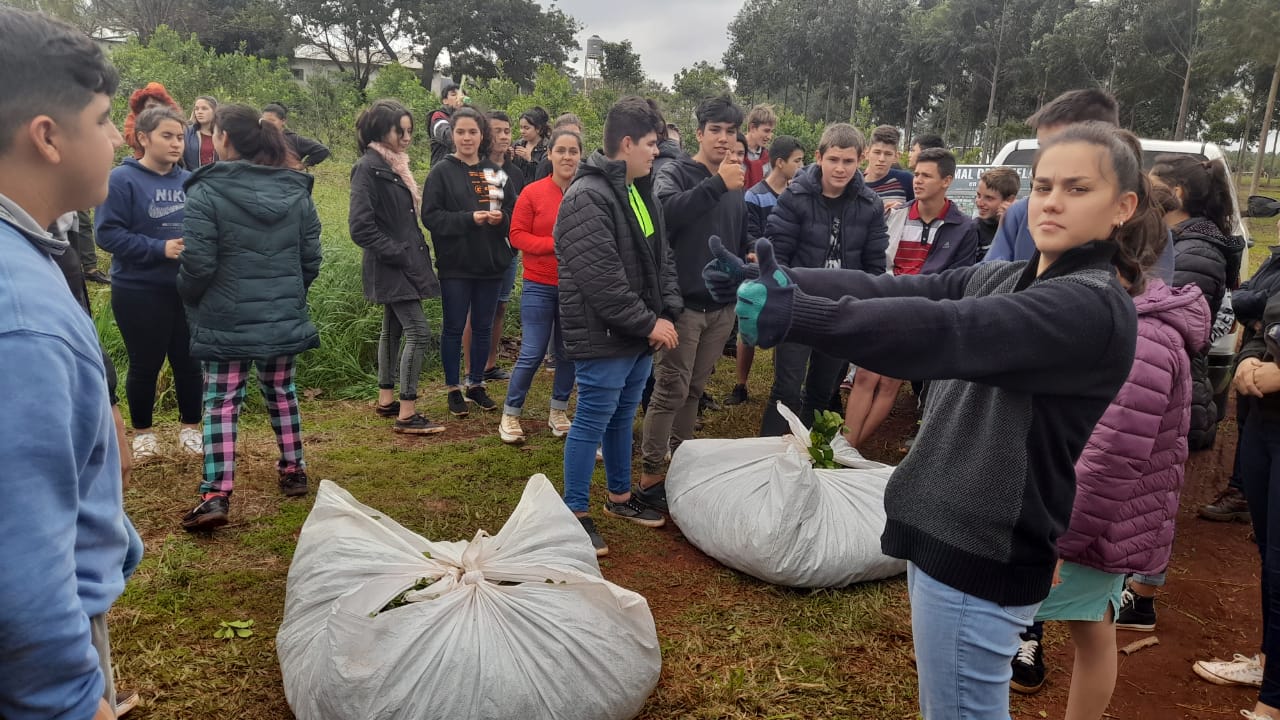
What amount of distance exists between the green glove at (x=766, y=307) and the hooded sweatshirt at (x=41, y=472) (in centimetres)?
89

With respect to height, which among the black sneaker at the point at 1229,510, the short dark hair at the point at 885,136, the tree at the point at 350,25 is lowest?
the black sneaker at the point at 1229,510

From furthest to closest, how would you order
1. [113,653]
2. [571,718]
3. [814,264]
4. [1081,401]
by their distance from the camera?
[814,264], [113,653], [571,718], [1081,401]

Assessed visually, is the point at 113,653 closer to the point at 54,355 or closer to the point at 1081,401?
the point at 54,355

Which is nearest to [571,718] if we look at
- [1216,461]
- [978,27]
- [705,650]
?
[705,650]

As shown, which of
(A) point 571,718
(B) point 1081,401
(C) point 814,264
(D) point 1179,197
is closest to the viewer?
(B) point 1081,401

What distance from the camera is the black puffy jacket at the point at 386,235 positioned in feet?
14.0

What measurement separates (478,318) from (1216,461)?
4.64m

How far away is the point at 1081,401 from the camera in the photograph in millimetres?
1422

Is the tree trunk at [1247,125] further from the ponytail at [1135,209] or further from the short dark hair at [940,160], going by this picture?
the ponytail at [1135,209]

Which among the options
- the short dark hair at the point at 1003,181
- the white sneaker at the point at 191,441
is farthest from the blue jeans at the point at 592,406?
the short dark hair at the point at 1003,181

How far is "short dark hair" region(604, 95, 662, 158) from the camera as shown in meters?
3.15

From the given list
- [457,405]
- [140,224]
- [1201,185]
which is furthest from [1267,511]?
[140,224]

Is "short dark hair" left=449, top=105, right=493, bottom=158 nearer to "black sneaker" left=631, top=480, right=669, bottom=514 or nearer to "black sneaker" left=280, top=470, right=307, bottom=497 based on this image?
"black sneaker" left=280, top=470, right=307, bottom=497

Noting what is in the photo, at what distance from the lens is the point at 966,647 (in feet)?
4.95
